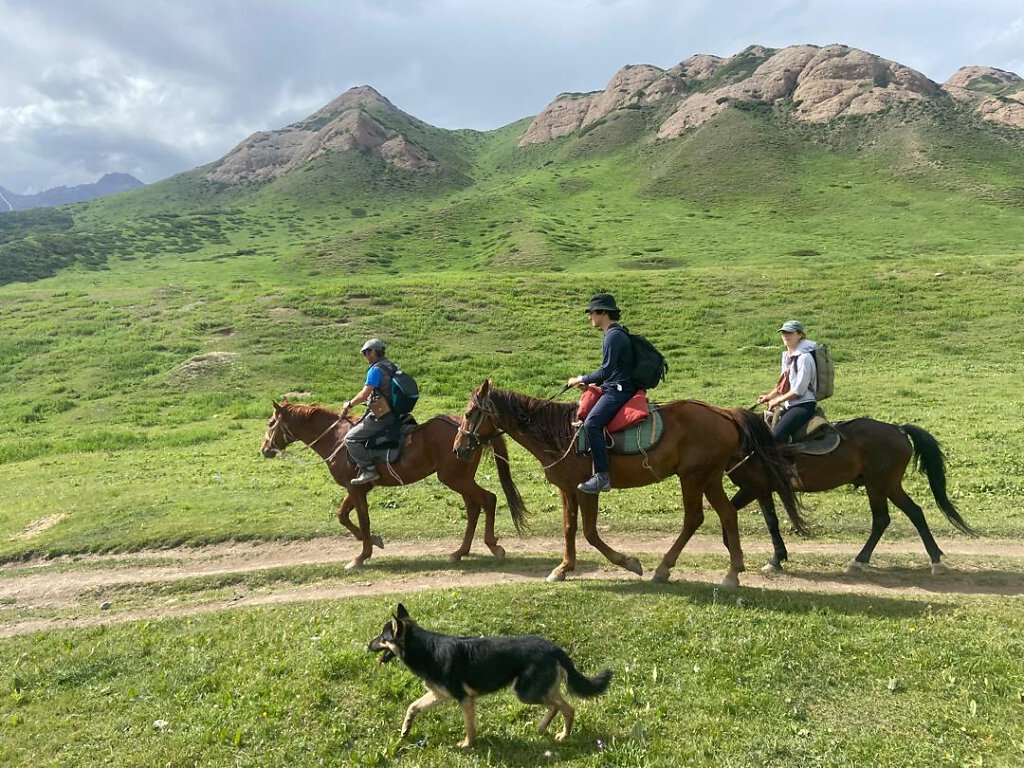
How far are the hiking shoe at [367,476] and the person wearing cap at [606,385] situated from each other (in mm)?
4252

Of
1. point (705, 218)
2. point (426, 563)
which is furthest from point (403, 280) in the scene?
point (705, 218)

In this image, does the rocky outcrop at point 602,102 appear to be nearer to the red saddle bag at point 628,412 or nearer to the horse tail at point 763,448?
the horse tail at point 763,448

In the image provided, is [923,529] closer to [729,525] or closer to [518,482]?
[729,525]

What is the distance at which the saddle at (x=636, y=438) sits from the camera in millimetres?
8672

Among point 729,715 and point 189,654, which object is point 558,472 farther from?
point 189,654

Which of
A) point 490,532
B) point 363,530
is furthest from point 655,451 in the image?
point 363,530

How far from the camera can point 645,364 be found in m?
8.59

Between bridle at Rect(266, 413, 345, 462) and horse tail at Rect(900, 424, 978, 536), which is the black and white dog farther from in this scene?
horse tail at Rect(900, 424, 978, 536)

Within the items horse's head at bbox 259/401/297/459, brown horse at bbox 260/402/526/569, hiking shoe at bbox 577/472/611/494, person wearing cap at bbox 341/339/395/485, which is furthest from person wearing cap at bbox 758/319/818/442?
horse's head at bbox 259/401/297/459

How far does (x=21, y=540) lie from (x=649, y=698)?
14421mm

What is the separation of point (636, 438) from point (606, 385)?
86cm

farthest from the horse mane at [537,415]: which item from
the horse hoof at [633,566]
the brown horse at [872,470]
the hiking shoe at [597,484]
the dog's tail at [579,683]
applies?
the dog's tail at [579,683]

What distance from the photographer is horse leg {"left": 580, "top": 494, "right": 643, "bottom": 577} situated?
8.95 meters

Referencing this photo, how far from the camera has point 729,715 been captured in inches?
215
